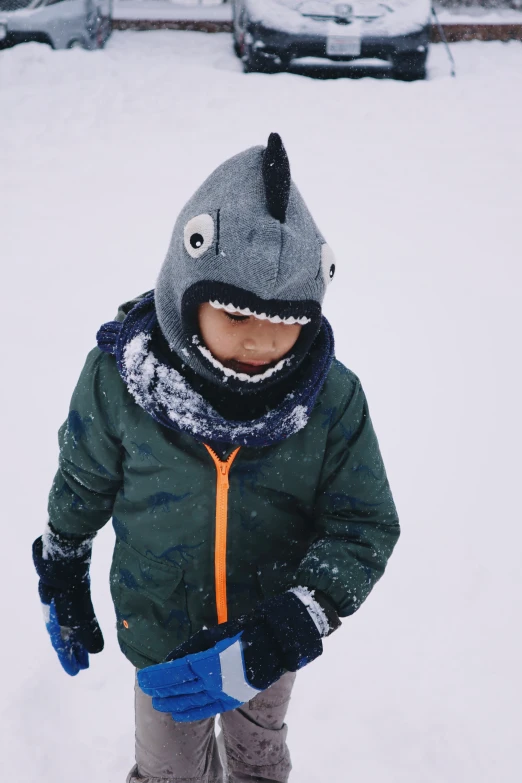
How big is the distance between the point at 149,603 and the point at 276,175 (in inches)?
38.1

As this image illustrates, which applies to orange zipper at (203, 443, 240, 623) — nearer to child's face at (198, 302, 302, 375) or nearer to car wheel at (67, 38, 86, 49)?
child's face at (198, 302, 302, 375)

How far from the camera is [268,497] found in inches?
58.4

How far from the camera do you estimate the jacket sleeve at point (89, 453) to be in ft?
4.87

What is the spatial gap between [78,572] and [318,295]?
3.06 ft

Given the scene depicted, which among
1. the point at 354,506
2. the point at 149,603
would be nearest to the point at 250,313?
the point at 354,506

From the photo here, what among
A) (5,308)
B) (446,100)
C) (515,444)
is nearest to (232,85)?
→ (446,100)

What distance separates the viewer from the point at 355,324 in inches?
158

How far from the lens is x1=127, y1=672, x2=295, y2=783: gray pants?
5.54 feet

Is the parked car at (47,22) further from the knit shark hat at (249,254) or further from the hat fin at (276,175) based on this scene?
the hat fin at (276,175)

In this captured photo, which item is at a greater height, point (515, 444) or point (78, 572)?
point (78, 572)

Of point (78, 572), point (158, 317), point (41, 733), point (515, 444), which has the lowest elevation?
point (41, 733)

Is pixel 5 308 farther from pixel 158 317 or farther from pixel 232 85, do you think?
pixel 232 85

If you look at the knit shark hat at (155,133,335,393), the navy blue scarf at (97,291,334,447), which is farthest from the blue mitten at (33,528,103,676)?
the knit shark hat at (155,133,335,393)

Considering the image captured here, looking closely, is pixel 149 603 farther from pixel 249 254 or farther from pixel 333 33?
pixel 333 33
